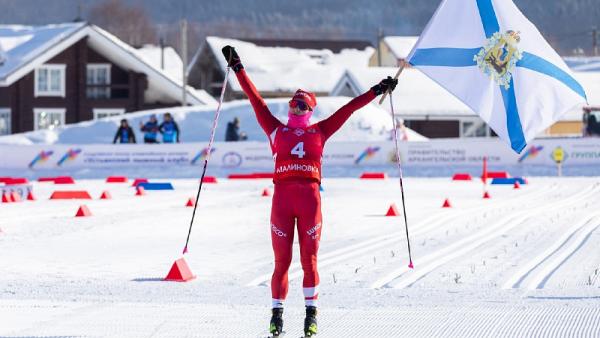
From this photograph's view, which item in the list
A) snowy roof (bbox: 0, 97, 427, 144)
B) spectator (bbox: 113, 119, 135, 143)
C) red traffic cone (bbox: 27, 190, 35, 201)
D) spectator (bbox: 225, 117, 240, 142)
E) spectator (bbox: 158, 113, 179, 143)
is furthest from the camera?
snowy roof (bbox: 0, 97, 427, 144)

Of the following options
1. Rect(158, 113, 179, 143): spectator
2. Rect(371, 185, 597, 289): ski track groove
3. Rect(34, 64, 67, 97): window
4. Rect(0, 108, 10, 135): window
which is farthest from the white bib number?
Rect(0, 108, 10, 135): window

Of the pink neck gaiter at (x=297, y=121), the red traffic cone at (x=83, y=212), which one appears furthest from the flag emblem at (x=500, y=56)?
the red traffic cone at (x=83, y=212)

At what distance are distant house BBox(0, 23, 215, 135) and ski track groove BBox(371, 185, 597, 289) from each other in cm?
A: 3961

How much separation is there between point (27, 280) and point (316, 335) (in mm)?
4582

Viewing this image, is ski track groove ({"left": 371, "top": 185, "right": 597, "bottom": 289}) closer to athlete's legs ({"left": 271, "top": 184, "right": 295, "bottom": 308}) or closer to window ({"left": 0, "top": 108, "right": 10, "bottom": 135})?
athlete's legs ({"left": 271, "top": 184, "right": 295, "bottom": 308})

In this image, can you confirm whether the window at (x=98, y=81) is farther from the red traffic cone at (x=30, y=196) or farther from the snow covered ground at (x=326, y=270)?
the snow covered ground at (x=326, y=270)

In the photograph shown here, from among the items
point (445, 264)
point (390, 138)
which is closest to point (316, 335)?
point (445, 264)

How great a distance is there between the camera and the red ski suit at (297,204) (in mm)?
9375

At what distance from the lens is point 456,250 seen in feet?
53.1

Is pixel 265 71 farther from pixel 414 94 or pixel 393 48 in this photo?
pixel 414 94

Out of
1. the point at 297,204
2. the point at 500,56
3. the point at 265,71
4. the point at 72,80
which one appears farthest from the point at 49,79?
the point at 297,204

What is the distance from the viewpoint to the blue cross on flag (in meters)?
12.5

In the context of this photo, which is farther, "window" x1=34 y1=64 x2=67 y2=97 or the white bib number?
"window" x1=34 y1=64 x2=67 y2=97

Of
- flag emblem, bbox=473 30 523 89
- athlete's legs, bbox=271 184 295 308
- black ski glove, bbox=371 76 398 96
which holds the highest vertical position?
flag emblem, bbox=473 30 523 89
